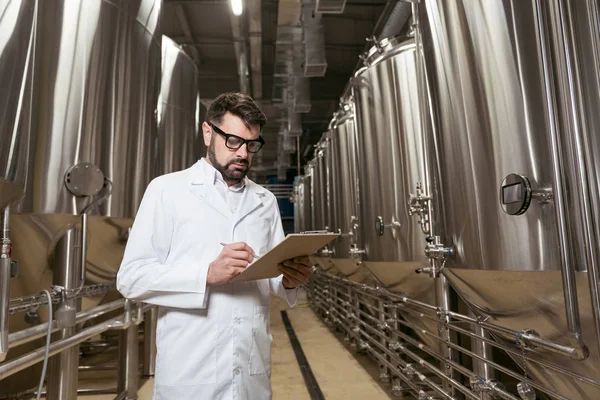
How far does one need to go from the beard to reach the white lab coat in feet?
0.16

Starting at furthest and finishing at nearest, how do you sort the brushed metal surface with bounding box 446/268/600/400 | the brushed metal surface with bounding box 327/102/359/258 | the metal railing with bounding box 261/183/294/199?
the metal railing with bounding box 261/183/294/199
the brushed metal surface with bounding box 327/102/359/258
the brushed metal surface with bounding box 446/268/600/400

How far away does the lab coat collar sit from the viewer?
134 centimetres

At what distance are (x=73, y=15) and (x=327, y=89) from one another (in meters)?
5.67

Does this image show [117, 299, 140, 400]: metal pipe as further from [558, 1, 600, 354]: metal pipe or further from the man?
[558, 1, 600, 354]: metal pipe

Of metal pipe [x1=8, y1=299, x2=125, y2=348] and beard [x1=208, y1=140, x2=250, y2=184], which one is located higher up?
beard [x1=208, y1=140, x2=250, y2=184]

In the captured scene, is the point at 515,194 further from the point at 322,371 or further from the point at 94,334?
the point at 322,371

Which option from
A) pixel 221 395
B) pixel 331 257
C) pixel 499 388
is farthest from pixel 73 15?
pixel 331 257

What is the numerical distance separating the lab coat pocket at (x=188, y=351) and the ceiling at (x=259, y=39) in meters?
2.64

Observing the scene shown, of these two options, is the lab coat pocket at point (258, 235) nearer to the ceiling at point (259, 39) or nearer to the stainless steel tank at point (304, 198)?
the ceiling at point (259, 39)

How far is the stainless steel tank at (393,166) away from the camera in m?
2.27

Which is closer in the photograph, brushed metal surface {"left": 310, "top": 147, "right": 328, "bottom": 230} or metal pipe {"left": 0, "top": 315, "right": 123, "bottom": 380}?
metal pipe {"left": 0, "top": 315, "right": 123, "bottom": 380}

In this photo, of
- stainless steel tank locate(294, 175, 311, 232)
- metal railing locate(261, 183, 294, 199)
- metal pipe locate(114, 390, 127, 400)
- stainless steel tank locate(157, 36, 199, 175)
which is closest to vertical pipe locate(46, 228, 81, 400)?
metal pipe locate(114, 390, 127, 400)

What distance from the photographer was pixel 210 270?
3.83ft

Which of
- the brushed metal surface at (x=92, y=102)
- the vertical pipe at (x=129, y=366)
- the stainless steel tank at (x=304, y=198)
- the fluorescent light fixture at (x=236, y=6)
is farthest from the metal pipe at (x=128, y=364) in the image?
the stainless steel tank at (x=304, y=198)
